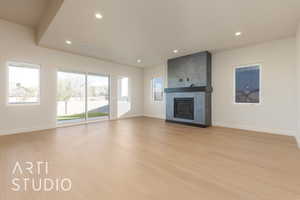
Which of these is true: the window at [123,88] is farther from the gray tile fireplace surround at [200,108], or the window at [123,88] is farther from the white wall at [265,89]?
the white wall at [265,89]

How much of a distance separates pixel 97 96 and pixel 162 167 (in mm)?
4858

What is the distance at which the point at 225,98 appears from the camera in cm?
496

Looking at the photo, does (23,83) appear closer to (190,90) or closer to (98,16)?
(98,16)

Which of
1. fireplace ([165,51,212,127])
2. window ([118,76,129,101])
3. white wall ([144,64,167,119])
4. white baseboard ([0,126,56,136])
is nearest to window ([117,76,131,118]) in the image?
window ([118,76,129,101])

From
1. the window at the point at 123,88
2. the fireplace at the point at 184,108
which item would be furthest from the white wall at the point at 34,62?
the fireplace at the point at 184,108

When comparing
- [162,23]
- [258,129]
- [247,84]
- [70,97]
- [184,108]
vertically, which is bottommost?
[258,129]

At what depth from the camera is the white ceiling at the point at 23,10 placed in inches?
130

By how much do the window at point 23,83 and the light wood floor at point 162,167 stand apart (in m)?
1.49

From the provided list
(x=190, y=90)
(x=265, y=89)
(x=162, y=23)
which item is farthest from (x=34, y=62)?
(x=265, y=89)

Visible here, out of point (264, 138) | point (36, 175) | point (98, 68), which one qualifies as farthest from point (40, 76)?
point (264, 138)

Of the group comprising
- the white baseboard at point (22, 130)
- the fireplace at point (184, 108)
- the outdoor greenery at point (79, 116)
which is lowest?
the white baseboard at point (22, 130)

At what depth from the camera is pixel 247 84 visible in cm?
457

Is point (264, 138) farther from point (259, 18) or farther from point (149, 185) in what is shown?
point (149, 185)

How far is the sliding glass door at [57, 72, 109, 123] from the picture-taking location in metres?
5.12
